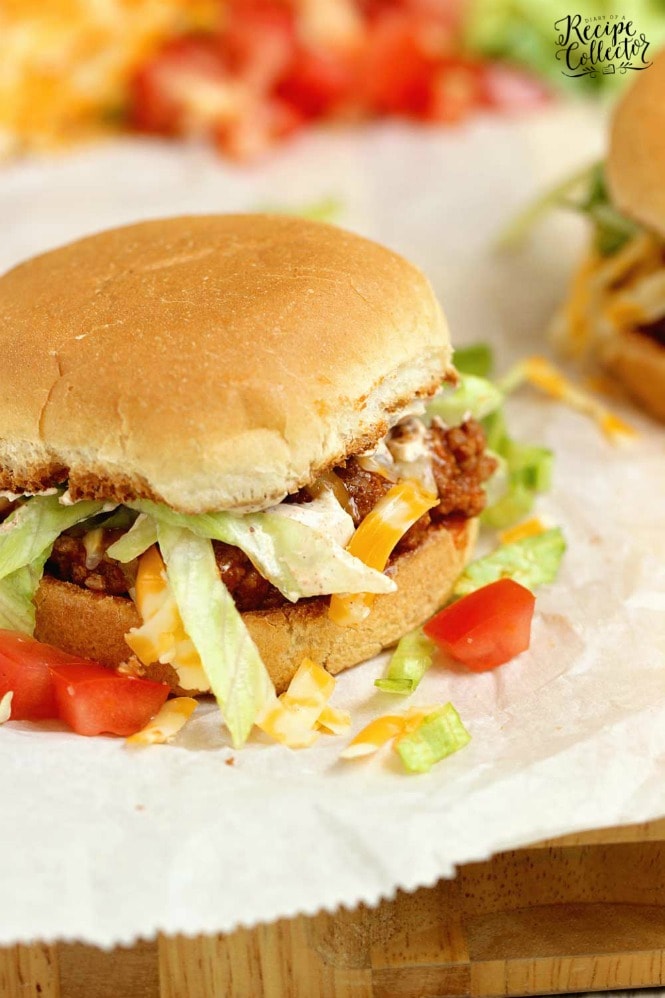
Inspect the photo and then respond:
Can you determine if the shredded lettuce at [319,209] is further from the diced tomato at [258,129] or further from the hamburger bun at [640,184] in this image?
the hamburger bun at [640,184]

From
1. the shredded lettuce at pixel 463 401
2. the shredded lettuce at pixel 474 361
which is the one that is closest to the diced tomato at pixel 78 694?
the shredded lettuce at pixel 463 401

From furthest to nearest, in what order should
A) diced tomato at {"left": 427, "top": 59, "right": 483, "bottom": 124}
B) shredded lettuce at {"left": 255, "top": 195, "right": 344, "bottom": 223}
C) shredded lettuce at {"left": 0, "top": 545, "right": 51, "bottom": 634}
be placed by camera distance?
1. diced tomato at {"left": 427, "top": 59, "right": 483, "bottom": 124}
2. shredded lettuce at {"left": 255, "top": 195, "right": 344, "bottom": 223}
3. shredded lettuce at {"left": 0, "top": 545, "right": 51, "bottom": 634}

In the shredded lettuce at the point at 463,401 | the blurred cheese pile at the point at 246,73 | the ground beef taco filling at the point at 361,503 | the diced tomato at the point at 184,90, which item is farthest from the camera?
the diced tomato at the point at 184,90

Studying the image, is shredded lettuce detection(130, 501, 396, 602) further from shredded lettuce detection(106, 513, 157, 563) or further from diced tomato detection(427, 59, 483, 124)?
diced tomato detection(427, 59, 483, 124)

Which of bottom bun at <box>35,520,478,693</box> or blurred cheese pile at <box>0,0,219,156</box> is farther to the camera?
blurred cheese pile at <box>0,0,219,156</box>

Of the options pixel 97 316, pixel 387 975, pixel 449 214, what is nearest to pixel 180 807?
pixel 387 975

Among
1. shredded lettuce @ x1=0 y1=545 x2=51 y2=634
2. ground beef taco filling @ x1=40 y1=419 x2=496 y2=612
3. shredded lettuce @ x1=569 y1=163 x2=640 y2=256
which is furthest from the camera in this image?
shredded lettuce @ x1=569 y1=163 x2=640 y2=256

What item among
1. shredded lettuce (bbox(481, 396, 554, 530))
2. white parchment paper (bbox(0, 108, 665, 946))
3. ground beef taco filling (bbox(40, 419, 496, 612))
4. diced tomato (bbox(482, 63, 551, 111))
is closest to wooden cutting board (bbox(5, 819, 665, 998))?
white parchment paper (bbox(0, 108, 665, 946))
